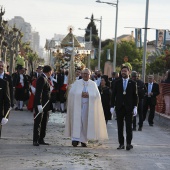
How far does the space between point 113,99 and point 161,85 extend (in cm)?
1345

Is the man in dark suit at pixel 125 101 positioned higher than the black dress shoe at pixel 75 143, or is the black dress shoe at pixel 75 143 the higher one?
the man in dark suit at pixel 125 101

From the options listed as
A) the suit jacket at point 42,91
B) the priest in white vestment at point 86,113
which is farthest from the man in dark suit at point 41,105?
the priest in white vestment at point 86,113

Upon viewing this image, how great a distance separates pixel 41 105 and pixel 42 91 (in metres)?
0.34

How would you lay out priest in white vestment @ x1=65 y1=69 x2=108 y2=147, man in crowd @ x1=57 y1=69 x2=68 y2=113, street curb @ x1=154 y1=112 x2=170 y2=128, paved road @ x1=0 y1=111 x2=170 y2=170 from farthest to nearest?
man in crowd @ x1=57 y1=69 x2=68 y2=113 → street curb @ x1=154 y1=112 x2=170 y2=128 → priest in white vestment @ x1=65 y1=69 x2=108 y2=147 → paved road @ x1=0 y1=111 x2=170 y2=170

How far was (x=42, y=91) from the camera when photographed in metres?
14.9

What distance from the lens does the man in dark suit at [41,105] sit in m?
14.7

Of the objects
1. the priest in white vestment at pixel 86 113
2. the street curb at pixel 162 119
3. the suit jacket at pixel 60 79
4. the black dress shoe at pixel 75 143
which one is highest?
the suit jacket at pixel 60 79

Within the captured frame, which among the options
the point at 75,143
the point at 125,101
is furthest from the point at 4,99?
the point at 125,101

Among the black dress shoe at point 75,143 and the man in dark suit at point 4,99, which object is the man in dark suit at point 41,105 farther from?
the man in dark suit at point 4,99

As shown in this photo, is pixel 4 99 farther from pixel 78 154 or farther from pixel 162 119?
pixel 162 119

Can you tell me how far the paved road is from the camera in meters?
11.7

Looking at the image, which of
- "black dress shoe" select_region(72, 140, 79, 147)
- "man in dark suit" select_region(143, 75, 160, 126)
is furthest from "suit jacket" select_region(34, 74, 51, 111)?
"man in dark suit" select_region(143, 75, 160, 126)

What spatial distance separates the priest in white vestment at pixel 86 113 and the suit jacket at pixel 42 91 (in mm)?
582

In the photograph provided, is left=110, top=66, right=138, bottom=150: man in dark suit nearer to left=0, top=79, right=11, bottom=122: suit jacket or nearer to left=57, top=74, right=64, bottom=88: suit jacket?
left=0, top=79, right=11, bottom=122: suit jacket
